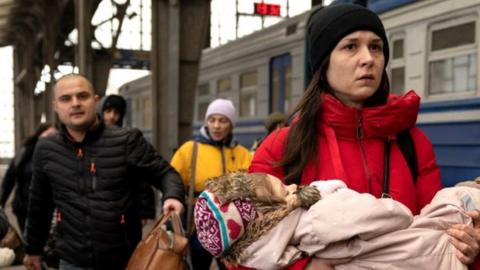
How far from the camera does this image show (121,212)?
111 inches

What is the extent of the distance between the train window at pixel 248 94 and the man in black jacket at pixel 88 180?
552cm

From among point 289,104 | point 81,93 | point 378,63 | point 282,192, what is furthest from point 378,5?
point 282,192

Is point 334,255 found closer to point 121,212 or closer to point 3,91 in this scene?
point 121,212

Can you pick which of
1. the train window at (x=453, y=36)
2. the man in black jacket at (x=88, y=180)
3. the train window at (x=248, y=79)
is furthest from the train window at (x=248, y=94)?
the man in black jacket at (x=88, y=180)

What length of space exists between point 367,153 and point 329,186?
0.23m

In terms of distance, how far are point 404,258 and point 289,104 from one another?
20.5 feet

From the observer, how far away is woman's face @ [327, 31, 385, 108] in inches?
55.4

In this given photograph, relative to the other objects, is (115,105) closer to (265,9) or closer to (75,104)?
(75,104)

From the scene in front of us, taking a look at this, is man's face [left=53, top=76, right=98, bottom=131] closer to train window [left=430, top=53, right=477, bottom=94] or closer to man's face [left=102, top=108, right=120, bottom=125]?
man's face [left=102, top=108, right=120, bottom=125]

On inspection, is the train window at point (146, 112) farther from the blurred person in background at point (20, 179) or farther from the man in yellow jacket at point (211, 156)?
the man in yellow jacket at point (211, 156)

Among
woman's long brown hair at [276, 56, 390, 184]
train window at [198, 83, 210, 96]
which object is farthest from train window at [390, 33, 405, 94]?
train window at [198, 83, 210, 96]

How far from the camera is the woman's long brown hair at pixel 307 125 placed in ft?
4.57

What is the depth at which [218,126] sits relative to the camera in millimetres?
4152

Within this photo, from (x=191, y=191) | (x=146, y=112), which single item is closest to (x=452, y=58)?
(x=191, y=191)
